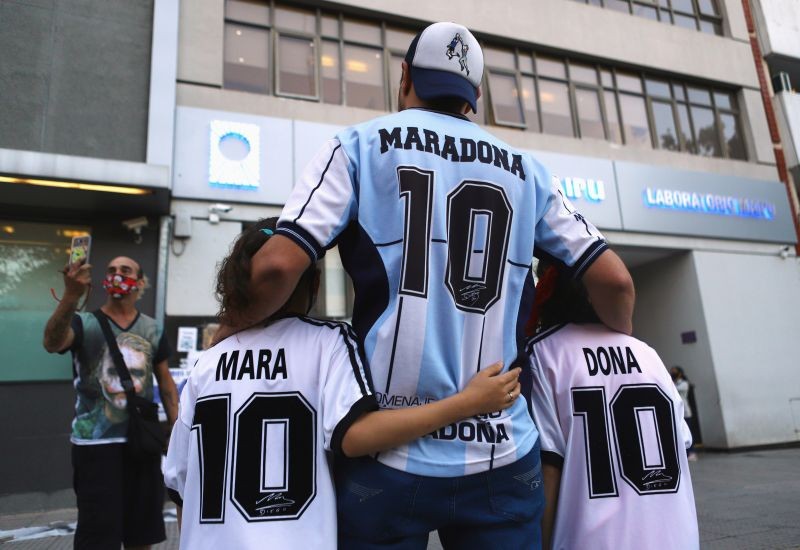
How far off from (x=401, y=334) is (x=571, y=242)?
63cm

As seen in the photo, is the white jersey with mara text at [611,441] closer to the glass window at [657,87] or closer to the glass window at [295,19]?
the glass window at [295,19]

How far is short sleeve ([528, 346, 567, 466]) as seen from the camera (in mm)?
1794

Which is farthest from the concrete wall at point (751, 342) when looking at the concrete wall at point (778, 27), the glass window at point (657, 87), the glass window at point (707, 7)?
the glass window at point (707, 7)

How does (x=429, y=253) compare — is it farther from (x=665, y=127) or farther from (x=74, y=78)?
(x=665, y=127)

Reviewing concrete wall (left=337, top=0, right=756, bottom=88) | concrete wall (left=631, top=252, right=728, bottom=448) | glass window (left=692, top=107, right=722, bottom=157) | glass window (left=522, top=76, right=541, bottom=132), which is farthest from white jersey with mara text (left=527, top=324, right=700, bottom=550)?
glass window (left=692, top=107, right=722, bottom=157)

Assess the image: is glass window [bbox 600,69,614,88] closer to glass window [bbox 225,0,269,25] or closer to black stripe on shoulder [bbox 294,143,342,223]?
glass window [bbox 225,0,269,25]

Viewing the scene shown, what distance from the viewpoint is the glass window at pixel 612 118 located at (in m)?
12.8

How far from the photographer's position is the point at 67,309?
2992 mm

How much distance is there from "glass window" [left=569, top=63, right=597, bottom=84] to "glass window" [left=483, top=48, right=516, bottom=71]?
4.93 feet

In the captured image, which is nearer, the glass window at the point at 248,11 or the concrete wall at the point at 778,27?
the glass window at the point at 248,11

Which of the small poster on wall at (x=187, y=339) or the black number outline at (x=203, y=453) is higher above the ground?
the small poster on wall at (x=187, y=339)

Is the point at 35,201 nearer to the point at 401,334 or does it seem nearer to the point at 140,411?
the point at 140,411

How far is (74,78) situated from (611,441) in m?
9.21
